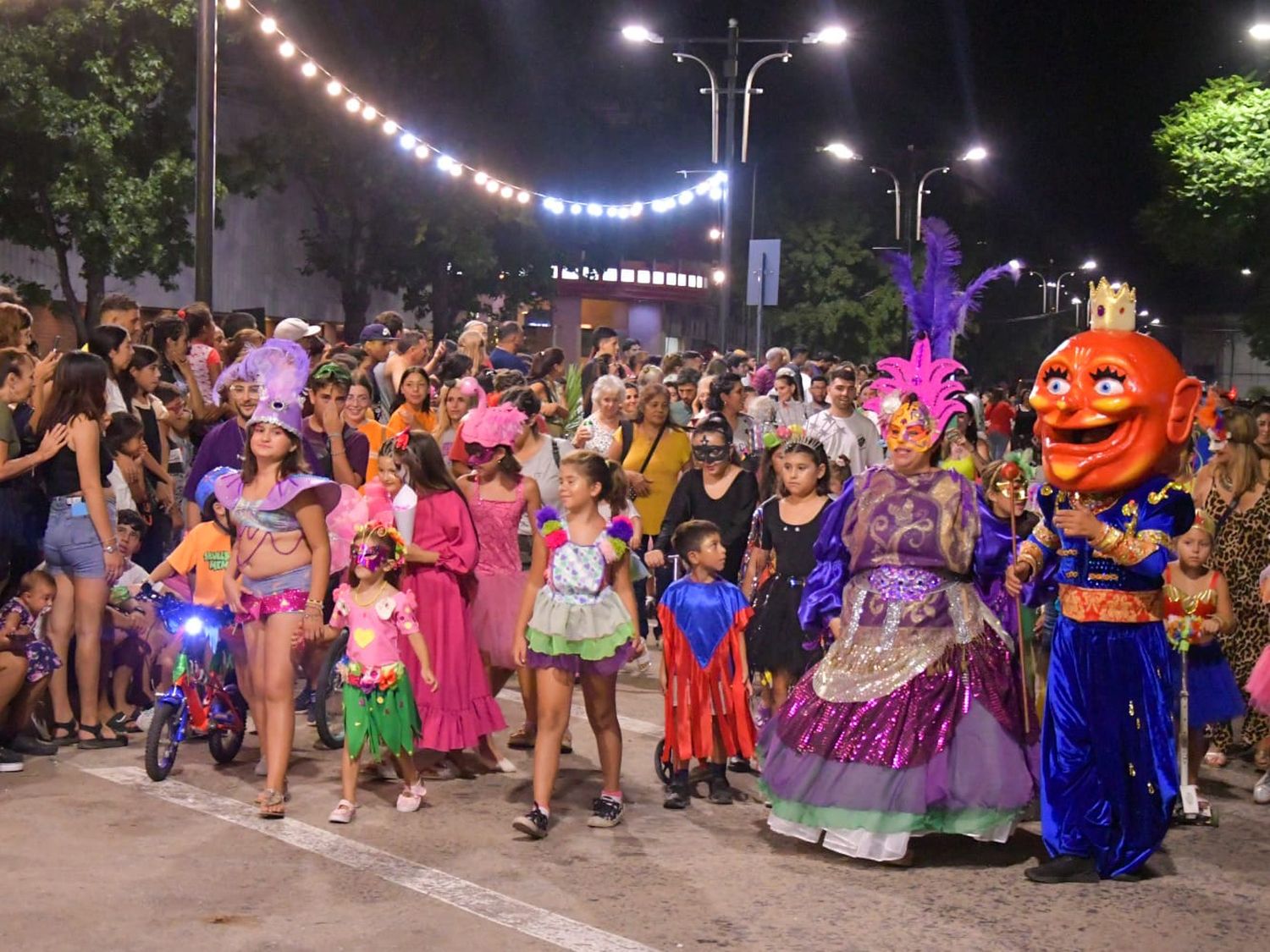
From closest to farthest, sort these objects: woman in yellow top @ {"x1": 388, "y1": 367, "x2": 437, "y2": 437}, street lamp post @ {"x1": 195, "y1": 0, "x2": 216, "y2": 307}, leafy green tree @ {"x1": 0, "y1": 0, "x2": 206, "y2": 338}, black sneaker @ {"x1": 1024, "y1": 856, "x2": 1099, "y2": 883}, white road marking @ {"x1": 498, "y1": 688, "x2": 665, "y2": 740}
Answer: black sneaker @ {"x1": 1024, "y1": 856, "x2": 1099, "y2": 883}
white road marking @ {"x1": 498, "y1": 688, "x2": 665, "y2": 740}
woman in yellow top @ {"x1": 388, "y1": 367, "x2": 437, "y2": 437}
street lamp post @ {"x1": 195, "y1": 0, "x2": 216, "y2": 307}
leafy green tree @ {"x1": 0, "y1": 0, "x2": 206, "y2": 338}

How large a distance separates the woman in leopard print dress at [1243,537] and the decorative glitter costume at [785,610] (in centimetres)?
280

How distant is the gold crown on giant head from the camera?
722 centimetres

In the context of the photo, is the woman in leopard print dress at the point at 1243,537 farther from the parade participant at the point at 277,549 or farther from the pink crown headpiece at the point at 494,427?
the parade participant at the point at 277,549

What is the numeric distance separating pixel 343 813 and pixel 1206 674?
436cm

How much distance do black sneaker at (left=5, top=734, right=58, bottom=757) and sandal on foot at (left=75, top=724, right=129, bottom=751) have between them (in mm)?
214

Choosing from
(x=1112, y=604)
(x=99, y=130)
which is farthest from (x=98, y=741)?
(x=99, y=130)

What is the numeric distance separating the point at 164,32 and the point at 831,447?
1788 cm

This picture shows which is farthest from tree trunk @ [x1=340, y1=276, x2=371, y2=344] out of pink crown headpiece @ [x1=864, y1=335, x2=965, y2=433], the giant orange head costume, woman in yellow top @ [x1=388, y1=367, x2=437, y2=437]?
the giant orange head costume

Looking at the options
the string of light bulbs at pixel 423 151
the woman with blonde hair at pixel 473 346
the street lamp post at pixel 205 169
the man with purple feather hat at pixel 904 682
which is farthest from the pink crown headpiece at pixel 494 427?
the string of light bulbs at pixel 423 151

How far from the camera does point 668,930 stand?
19.9ft

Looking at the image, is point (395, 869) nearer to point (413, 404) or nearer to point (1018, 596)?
point (1018, 596)

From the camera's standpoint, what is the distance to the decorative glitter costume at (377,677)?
7727mm

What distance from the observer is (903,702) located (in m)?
7.11

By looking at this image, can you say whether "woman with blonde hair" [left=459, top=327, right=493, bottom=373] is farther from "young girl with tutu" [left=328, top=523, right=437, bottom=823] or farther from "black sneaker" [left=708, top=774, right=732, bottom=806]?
"black sneaker" [left=708, top=774, right=732, bottom=806]
